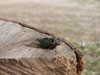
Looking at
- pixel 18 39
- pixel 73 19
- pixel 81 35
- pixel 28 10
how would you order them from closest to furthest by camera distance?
pixel 18 39 < pixel 81 35 < pixel 73 19 < pixel 28 10

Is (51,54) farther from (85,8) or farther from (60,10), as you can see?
(85,8)

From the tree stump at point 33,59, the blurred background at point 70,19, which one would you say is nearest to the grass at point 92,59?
the blurred background at point 70,19

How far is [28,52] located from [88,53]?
317cm

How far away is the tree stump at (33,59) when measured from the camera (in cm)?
125

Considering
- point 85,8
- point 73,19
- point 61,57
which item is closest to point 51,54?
point 61,57

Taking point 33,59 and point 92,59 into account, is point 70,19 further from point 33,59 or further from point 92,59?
point 33,59

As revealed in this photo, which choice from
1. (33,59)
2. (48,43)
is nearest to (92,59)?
(48,43)

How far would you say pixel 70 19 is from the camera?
286 inches

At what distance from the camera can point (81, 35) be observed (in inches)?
219

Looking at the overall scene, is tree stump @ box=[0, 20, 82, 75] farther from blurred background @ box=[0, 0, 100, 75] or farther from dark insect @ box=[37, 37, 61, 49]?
blurred background @ box=[0, 0, 100, 75]

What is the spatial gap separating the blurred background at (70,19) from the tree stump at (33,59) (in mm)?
2439

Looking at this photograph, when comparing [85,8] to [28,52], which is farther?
[85,8]

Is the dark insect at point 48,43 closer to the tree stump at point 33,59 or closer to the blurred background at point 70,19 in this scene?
the tree stump at point 33,59

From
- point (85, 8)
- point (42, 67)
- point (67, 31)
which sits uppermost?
point (42, 67)
